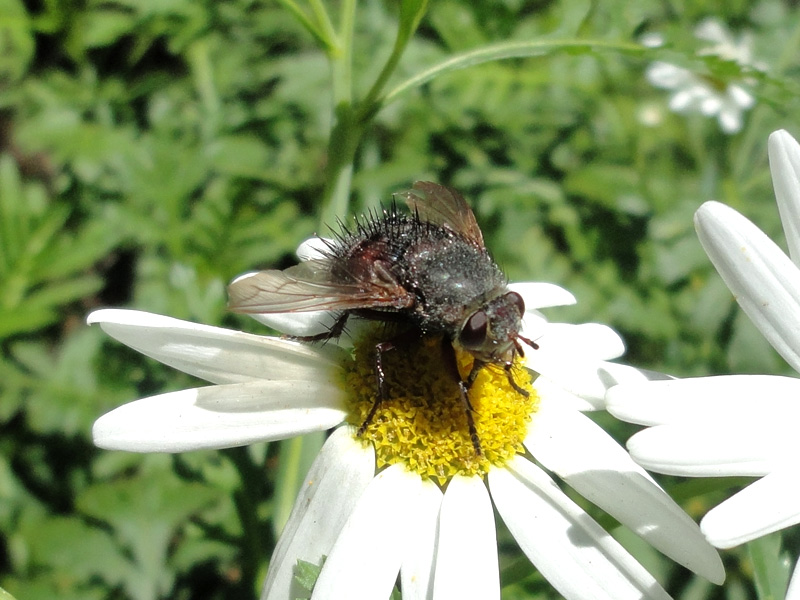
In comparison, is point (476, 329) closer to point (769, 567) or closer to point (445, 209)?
point (445, 209)

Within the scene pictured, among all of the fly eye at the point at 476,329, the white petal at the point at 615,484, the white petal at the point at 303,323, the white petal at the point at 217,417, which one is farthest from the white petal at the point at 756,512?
the white petal at the point at 303,323

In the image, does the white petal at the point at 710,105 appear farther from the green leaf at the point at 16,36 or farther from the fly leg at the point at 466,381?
the green leaf at the point at 16,36

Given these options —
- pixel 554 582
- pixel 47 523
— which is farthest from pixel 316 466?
pixel 47 523

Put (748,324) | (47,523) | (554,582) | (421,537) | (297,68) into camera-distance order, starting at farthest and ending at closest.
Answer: (297,68), (748,324), (47,523), (421,537), (554,582)

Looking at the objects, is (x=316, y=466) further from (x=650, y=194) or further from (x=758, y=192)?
(x=758, y=192)

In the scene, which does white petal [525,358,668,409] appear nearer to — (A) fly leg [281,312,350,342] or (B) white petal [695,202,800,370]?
(B) white petal [695,202,800,370]

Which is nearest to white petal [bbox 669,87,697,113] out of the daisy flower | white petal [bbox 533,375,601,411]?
the daisy flower
